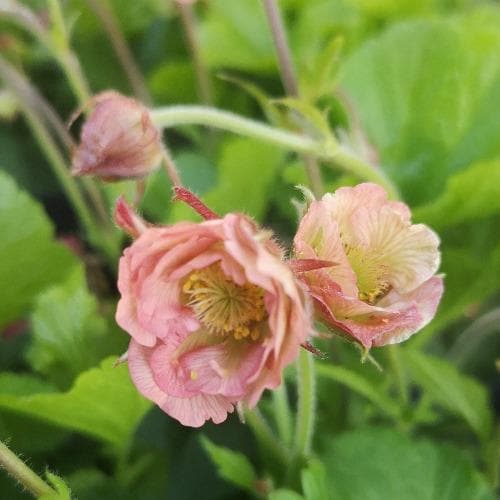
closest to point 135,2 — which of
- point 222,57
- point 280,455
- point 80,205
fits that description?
point 222,57

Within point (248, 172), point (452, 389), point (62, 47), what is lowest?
point (452, 389)

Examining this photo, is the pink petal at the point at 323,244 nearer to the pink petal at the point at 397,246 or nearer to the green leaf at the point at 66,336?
the pink petal at the point at 397,246

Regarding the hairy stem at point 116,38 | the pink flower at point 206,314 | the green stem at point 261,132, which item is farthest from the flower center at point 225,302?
the hairy stem at point 116,38

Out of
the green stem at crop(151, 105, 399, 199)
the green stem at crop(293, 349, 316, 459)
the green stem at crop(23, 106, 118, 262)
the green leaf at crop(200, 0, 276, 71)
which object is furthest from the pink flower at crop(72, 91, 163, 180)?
the green leaf at crop(200, 0, 276, 71)

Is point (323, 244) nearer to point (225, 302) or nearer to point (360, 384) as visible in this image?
point (225, 302)

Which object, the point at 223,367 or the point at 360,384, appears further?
the point at 360,384

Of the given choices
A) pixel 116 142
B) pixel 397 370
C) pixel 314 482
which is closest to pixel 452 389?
pixel 397 370

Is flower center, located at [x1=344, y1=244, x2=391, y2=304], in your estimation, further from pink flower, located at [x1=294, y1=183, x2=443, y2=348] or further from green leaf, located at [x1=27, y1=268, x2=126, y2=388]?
green leaf, located at [x1=27, y1=268, x2=126, y2=388]

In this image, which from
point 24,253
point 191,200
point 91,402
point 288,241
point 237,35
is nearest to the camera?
point 191,200
